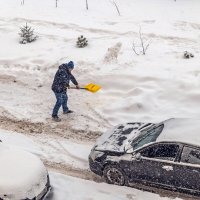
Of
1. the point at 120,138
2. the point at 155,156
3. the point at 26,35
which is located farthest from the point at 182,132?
the point at 26,35

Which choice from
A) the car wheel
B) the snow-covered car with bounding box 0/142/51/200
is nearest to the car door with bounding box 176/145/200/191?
the car wheel

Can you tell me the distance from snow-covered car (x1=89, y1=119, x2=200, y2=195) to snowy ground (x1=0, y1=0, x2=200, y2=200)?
433mm

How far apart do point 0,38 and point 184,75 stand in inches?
328

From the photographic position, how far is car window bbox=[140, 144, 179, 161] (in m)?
9.54

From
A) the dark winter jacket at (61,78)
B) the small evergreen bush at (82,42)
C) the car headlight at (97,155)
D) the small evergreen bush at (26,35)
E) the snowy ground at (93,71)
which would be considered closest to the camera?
the car headlight at (97,155)

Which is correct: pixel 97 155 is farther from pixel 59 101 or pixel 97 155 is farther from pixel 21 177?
pixel 59 101

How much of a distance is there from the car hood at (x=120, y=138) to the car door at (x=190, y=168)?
4.63 ft

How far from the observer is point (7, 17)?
70.1ft

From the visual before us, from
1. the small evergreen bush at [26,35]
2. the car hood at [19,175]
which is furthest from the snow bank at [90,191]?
the small evergreen bush at [26,35]

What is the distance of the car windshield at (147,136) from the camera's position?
10.1m

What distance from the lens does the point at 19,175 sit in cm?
941

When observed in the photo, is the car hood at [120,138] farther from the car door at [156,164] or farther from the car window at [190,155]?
the car window at [190,155]

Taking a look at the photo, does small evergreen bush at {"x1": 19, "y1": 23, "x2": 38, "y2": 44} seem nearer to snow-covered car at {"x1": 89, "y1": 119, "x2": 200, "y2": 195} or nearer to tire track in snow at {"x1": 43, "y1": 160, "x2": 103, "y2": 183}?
tire track in snow at {"x1": 43, "y1": 160, "x2": 103, "y2": 183}

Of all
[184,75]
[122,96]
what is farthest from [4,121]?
[184,75]
